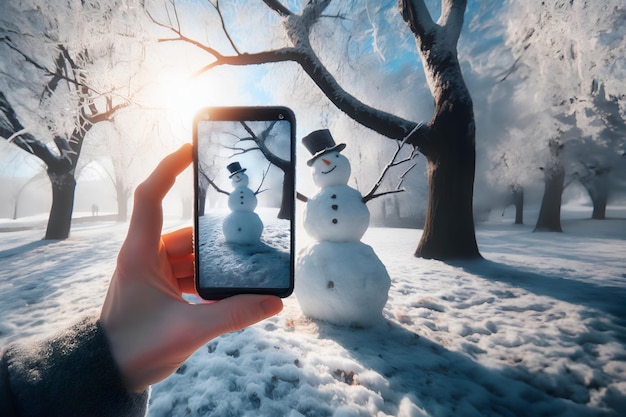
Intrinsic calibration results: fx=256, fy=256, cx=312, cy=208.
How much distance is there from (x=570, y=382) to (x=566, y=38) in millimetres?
7970

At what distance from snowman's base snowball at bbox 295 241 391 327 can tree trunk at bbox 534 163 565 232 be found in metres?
13.6

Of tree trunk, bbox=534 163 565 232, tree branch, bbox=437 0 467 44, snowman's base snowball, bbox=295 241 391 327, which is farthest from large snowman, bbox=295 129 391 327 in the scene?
tree trunk, bbox=534 163 565 232

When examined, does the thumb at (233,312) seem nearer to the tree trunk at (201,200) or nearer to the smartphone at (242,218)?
the smartphone at (242,218)

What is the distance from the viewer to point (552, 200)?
1188 centimetres

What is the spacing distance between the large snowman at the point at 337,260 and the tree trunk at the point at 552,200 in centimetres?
1353

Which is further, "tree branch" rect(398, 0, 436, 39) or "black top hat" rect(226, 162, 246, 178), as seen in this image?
"tree branch" rect(398, 0, 436, 39)

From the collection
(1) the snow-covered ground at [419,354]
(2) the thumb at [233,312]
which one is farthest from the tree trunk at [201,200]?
(1) the snow-covered ground at [419,354]

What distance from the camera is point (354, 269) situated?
2.55m

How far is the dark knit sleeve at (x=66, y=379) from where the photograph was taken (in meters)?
0.77

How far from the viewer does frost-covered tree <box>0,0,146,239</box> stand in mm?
5066

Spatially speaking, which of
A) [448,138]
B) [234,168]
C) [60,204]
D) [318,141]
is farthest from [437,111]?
[60,204]

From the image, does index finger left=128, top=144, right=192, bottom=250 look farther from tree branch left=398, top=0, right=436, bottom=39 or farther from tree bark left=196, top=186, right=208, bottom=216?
tree branch left=398, top=0, right=436, bottom=39

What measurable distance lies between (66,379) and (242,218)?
0.88 m

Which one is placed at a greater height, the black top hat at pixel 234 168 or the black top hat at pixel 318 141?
the black top hat at pixel 318 141
